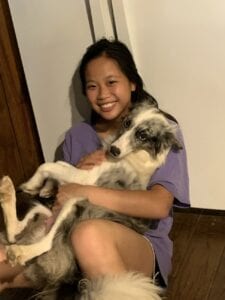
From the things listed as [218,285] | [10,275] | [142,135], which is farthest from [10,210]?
[218,285]

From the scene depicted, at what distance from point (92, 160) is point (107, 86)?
287 mm

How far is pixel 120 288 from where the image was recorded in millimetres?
1479

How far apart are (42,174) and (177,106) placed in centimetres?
64

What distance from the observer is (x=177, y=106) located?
2154 mm

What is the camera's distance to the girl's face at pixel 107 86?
1.93m

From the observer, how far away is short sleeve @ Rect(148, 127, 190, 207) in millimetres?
1866

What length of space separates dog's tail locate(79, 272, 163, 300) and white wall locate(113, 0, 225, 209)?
0.83m

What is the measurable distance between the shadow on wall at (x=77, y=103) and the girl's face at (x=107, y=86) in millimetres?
226

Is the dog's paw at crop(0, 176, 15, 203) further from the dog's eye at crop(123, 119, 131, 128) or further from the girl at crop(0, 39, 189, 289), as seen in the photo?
the dog's eye at crop(123, 119, 131, 128)

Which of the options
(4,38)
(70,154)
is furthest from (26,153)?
(4,38)

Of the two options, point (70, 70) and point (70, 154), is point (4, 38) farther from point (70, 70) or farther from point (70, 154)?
point (70, 154)

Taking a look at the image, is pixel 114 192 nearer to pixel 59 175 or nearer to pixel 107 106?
pixel 59 175

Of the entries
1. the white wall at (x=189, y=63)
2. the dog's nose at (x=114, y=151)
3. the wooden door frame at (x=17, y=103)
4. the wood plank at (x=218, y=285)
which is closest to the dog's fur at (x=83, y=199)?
the dog's nose at (x=114, y=151)

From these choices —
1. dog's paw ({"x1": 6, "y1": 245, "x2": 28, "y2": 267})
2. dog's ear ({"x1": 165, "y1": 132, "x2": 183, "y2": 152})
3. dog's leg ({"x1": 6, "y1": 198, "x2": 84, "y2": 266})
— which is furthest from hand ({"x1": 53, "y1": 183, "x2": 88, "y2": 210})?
dog's ear ({"x1": 165, "y1": 132, "x2": 183, "y2": 152})
